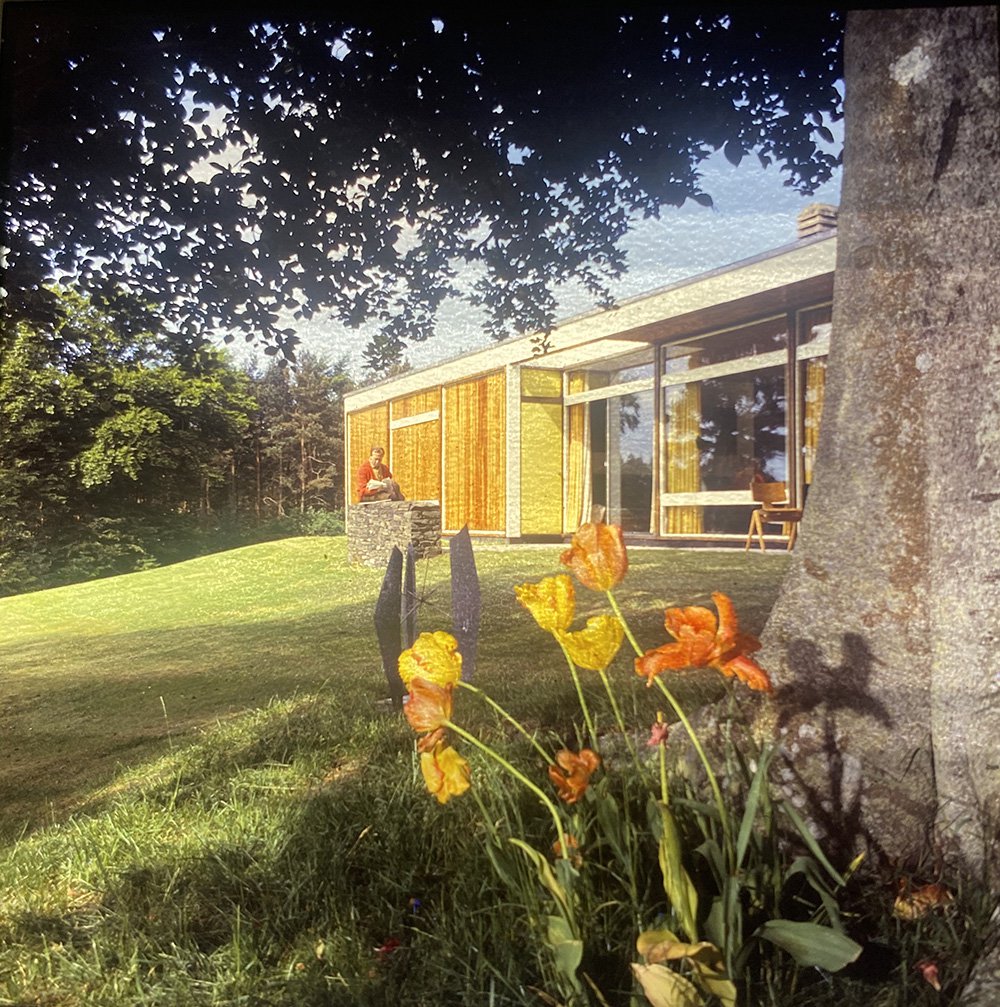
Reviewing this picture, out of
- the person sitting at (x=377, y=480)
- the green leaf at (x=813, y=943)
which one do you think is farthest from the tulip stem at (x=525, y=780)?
the person sitting at (x=377, y=480)

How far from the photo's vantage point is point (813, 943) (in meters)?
1.27

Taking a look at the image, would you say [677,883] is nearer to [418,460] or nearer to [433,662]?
[433,662]

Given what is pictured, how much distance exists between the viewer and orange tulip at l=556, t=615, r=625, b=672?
1.50m

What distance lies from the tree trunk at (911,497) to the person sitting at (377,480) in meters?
0.86

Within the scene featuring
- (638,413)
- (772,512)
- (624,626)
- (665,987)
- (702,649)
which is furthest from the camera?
(638,413)

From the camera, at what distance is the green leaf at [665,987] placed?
1.25m

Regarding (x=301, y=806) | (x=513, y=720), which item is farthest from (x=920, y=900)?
(x=301, y=806)

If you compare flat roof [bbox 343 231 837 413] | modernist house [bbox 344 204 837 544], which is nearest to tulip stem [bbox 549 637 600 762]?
modernist house [bbox 344 204 837 544]

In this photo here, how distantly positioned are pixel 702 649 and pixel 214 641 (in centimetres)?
107

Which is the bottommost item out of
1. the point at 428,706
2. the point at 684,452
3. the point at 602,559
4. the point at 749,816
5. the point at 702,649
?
the point at 749,816

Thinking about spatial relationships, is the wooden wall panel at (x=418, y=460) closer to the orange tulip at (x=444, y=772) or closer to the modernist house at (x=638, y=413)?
the modernist house at (x=638, y=413)

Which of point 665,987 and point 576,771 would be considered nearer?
point 665,987

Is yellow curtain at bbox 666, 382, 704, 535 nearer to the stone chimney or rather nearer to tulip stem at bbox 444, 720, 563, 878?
the stone chimney

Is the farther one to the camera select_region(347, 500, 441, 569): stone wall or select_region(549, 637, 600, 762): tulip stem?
select_region(347, 500, 441, 569): stone wall
